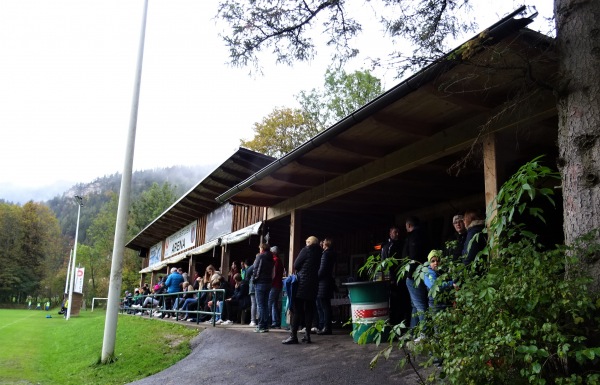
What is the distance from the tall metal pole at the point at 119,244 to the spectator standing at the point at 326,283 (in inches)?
160

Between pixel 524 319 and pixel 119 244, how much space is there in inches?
335

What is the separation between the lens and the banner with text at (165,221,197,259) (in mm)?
20094

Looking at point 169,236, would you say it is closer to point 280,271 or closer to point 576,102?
point 280,271

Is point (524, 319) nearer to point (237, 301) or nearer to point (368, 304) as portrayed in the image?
point (368, 304)

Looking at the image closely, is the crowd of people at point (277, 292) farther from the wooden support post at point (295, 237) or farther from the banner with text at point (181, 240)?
the banner with text at point (181, 240)

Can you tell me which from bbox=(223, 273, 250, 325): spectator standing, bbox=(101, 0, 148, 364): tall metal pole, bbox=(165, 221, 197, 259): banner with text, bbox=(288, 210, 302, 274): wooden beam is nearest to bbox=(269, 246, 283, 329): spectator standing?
bbox=(288, 210, 302, 274): wooden beam

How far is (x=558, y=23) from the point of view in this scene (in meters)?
3.82

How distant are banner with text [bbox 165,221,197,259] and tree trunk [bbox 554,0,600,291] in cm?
1733

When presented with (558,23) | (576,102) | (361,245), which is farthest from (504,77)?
(361,245)

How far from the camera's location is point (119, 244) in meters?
9.83

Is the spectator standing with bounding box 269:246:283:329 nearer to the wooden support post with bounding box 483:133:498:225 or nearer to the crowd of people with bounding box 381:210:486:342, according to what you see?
the crowd of people with bounding box 381:210:486:342

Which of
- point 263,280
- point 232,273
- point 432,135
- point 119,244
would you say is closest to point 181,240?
point 232,273

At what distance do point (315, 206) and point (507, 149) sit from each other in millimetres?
4999

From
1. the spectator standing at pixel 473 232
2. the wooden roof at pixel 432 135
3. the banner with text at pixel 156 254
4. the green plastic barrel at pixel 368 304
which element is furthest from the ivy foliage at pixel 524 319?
the banner with text at pixel 156 254
